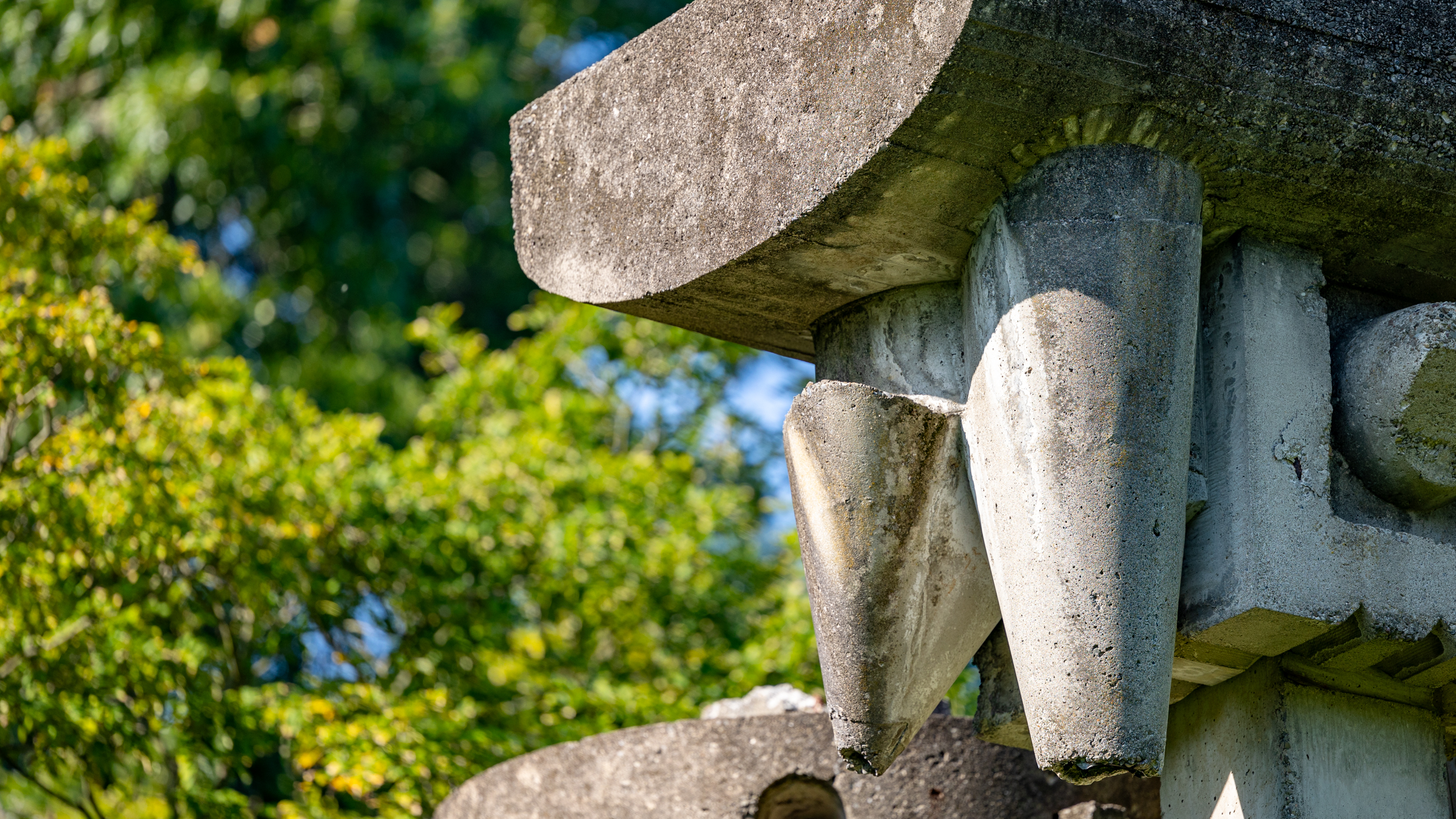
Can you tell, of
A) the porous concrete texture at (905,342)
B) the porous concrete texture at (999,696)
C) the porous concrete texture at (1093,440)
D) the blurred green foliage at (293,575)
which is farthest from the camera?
the blurred green foliage at (293,575)

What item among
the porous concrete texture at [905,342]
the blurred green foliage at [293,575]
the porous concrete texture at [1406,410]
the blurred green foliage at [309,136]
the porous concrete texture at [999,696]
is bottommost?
the blurred green foliage at [309,136]

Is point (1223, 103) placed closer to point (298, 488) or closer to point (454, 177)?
point (298, 488)

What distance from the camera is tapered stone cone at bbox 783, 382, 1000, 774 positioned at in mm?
2721

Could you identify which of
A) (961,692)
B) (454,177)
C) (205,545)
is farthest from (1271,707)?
(454,177)

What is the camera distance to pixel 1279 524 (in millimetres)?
2635

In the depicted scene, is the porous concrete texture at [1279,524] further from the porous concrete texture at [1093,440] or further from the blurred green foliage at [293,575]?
the blurred green foliage at [293,575]

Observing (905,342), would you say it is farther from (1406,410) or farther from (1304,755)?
(1304,755)

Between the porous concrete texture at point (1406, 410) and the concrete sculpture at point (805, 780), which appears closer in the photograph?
the porous concrete texture at point (1406, 410)

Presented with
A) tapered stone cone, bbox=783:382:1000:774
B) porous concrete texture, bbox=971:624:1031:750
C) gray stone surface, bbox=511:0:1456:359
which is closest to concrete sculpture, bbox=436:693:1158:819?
porous concrete texture, bbox=971:624:1031:750

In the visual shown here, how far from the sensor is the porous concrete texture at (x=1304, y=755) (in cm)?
270

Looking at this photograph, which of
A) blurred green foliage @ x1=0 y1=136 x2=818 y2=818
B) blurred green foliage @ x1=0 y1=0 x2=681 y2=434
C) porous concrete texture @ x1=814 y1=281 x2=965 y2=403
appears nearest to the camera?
porous concrete texture @ x1=814 y1=281 x2=965 y2=403

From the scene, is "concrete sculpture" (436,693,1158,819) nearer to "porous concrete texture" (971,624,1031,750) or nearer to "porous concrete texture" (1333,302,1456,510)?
"porous concrete texture" (971,624,1031,750)

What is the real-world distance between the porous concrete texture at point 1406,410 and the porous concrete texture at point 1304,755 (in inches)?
14.3

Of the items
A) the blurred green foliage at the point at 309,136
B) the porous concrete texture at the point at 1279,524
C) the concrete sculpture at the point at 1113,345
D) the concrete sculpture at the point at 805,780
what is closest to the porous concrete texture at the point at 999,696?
the concrete sculpture at the point at 1113,345
